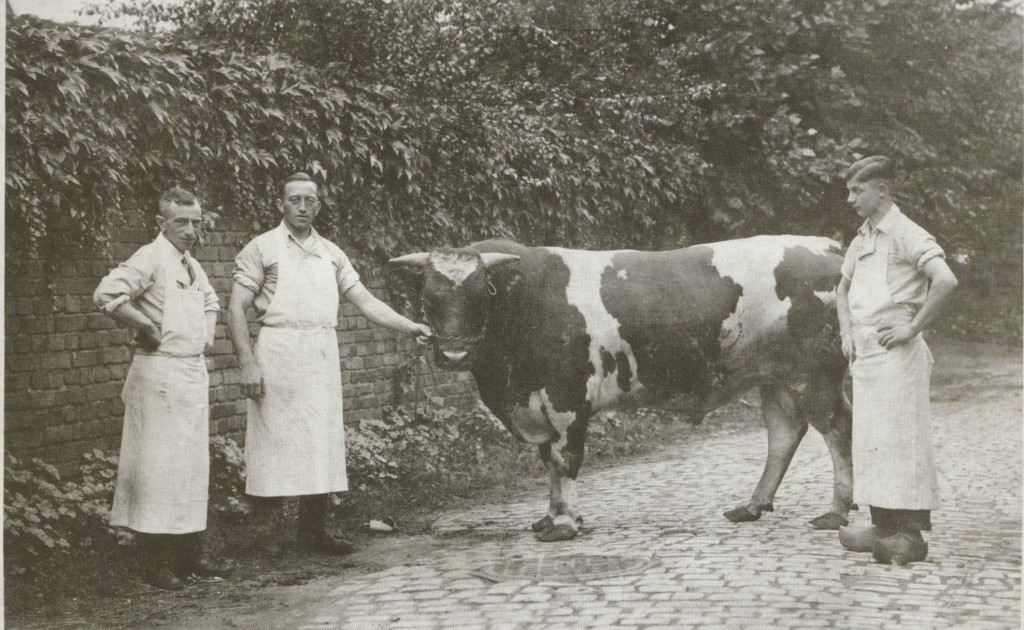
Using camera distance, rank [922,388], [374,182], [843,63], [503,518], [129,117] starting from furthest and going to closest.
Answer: [843,63], [374,182], [503,518], [129,117], [922,388]

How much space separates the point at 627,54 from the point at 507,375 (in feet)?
22.8

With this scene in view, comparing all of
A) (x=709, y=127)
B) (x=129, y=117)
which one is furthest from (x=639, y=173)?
(x=129, y=117)

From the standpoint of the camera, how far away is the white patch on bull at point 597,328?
6.80m

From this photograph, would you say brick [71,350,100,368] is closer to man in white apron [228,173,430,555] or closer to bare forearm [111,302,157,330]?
man in white apron [228,173,430,555]

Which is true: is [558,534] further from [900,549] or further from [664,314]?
[900,549]

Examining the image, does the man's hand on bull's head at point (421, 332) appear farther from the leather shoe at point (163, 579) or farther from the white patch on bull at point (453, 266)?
the leather shoe at point (163, 579)

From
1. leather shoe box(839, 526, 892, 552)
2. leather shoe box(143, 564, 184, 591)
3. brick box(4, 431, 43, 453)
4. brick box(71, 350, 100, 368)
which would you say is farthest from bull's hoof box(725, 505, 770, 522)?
brick box(4, 431, 43, 453)

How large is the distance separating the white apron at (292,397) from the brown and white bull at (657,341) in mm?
730

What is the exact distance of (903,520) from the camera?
5668 mm

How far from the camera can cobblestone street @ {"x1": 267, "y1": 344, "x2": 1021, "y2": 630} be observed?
15.5ft

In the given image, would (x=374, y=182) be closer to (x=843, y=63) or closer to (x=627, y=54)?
(x=627, y=54)

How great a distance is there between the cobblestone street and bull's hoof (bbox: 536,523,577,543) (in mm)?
77

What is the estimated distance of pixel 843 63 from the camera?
12.9 meters

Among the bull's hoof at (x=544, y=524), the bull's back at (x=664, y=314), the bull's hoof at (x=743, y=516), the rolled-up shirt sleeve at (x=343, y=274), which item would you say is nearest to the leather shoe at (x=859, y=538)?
the bull's hoof at (x=743, y=516)
